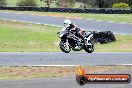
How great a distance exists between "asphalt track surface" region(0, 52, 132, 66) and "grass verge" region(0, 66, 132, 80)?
81 centimetres

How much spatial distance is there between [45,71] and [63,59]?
101 inches

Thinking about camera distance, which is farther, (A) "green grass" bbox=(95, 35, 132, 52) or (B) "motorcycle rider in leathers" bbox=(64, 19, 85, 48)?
(A) "green grass" bbox=(95, 35, 132, 52)

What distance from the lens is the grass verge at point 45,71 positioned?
10.6m

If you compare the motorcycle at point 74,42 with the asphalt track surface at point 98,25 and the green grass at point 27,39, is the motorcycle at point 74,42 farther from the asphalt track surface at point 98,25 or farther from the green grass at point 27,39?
the asphalt track surface at point 98,25

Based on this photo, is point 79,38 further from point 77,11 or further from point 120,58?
point 77,11

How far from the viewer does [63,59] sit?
14.1 metres

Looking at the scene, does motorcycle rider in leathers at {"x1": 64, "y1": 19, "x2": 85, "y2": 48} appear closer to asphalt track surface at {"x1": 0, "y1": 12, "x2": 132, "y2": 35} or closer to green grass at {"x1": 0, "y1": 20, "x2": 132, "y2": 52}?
green grass at {"x1": 0, "y1": 20, "x2": 132, "y2": 52}

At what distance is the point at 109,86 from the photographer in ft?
27.7

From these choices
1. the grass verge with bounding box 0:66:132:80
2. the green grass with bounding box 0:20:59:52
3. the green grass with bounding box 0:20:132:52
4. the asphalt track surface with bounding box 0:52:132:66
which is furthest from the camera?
the green grass with bounding box 0:20:59:52

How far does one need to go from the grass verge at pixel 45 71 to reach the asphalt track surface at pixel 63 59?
814 millimetres

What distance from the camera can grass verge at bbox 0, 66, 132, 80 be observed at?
10641 mm

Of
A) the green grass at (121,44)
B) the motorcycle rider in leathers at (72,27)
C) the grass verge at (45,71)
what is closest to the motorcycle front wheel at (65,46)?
the motorcycle rider in leathers at (72,27)

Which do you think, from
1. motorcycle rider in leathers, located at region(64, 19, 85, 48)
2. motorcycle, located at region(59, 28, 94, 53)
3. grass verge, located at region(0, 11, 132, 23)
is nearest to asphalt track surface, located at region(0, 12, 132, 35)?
grass verge, located at region(0, 11, 132, 23)

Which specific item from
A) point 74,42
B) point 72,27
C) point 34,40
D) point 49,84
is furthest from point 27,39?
point 49,84
